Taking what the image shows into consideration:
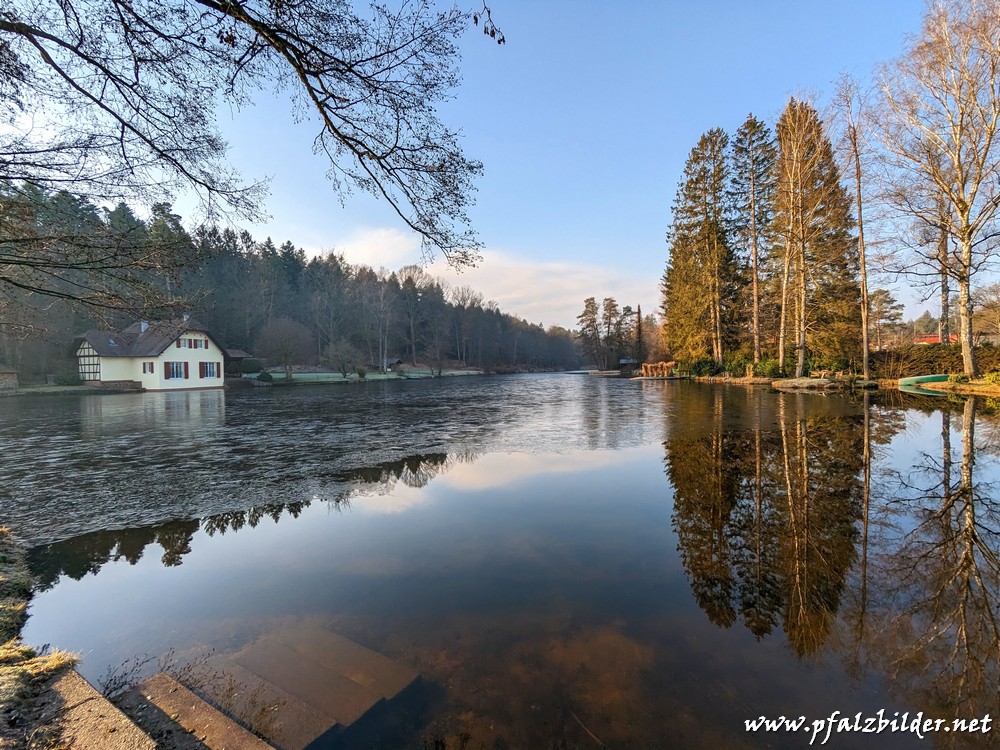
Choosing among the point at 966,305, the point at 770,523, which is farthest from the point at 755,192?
the point at 770,523

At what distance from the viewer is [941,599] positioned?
121 inches

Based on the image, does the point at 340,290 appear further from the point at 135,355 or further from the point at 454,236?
the point at 454,236

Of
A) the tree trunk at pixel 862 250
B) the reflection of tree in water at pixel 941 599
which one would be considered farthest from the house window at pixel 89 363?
the tree trunk at pixel 862 250

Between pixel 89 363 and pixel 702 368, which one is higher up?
pixel 89 363

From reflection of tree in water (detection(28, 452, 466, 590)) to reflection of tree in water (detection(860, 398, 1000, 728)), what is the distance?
552 centimetres

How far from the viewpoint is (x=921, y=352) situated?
2109cm

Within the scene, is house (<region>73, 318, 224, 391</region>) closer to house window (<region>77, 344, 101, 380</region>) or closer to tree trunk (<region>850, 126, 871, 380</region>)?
house window (<region>77, 344, 101, 380</region>)

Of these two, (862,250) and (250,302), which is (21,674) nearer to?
(862,250)

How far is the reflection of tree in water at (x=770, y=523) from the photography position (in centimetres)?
320

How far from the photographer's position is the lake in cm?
236

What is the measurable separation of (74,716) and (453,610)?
2077 millimetres

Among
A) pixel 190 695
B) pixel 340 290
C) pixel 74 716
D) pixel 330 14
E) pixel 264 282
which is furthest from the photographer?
pixel 340 290

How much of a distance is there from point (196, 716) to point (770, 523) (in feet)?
16.4

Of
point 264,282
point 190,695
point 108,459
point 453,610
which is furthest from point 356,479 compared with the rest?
point 264,282
